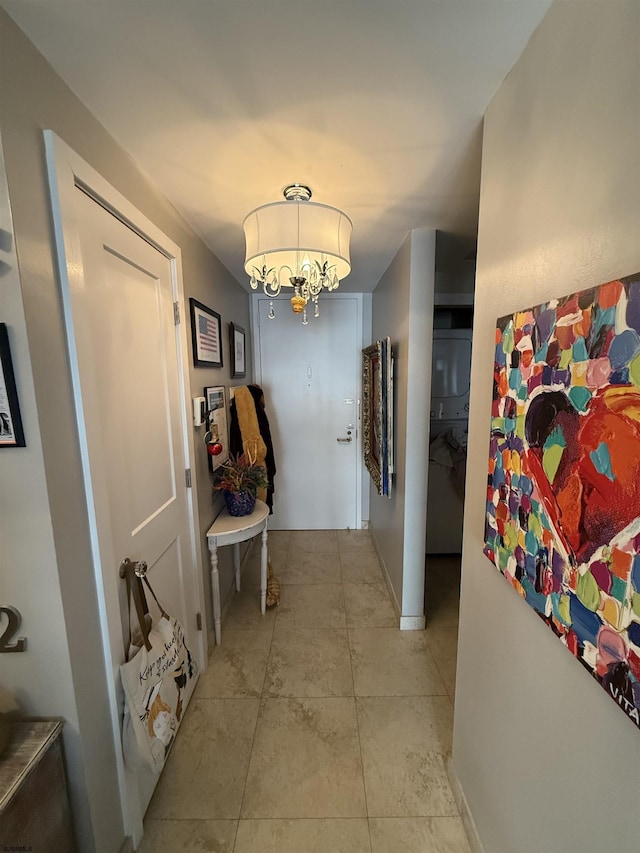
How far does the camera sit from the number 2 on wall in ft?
2.81

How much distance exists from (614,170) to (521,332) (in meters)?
0.31

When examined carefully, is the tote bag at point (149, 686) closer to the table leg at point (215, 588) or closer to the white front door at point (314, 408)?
the table leg at point (215, 588)

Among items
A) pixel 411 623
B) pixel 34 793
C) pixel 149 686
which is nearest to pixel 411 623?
pixel 411 623

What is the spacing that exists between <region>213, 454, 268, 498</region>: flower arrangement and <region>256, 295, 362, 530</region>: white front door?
47.2 inches

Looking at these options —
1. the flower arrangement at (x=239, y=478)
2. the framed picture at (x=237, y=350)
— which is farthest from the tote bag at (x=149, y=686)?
the framed picture at (x=237, y=350)

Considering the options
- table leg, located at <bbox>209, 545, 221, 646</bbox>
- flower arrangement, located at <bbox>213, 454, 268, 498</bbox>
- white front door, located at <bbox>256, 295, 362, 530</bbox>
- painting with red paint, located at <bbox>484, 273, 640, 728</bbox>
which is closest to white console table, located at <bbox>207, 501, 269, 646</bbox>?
table leg, located at <bbox>209, 545, 221, 646</bbox>

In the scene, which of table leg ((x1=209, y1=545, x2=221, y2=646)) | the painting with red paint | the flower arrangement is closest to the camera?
the painting with red paint

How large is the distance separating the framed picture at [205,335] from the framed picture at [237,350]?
0.89 ft

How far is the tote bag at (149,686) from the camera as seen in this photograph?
1.09m

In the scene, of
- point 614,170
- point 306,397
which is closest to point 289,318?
point 306,397

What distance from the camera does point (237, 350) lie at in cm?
263

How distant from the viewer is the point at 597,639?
0.60 meters

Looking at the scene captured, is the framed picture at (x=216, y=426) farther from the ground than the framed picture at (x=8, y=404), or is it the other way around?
the framed picture at (x=8, y=404)

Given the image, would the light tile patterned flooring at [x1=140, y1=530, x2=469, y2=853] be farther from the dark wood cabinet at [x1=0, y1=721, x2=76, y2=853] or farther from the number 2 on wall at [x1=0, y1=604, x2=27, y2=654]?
the number 2 on wall at [x1=0, y1=604, x2=27, y2=654]
